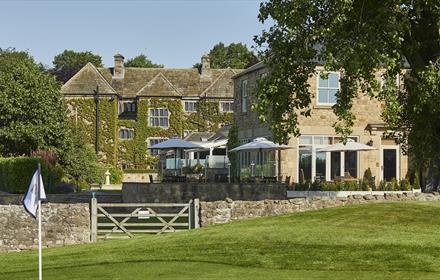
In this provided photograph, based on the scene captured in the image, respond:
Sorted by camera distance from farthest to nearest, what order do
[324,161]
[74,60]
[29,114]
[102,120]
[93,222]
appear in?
[74,60], [102,120], [29,114], [324,161], [93,222]

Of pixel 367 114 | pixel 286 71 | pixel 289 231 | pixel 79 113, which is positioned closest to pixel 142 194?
pixel 367 114

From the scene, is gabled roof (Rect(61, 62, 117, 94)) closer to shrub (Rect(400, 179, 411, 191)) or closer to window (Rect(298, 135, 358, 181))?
window (Rect(298, 135, 358, 181))

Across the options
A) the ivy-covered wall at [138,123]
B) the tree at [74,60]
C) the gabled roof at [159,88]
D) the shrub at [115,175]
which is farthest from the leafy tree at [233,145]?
the tree at [74,60]

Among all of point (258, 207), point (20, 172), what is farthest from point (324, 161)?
point (20, 172)

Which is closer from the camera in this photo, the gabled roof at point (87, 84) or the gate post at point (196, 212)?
the gate post at point (196, 212)

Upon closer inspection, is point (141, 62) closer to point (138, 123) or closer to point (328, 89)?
point (138, 123)

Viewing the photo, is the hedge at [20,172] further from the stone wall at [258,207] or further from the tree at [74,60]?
the tree at [74,60]

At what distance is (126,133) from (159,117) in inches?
134

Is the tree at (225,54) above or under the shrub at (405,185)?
above

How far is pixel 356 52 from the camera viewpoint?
26.3 metres

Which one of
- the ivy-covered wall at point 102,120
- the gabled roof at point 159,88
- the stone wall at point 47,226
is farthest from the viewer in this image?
the gabled roof at point 159,88

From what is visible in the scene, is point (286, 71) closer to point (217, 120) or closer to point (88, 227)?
point (88, 227)

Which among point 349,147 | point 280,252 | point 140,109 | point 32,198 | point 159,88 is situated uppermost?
point 159,88

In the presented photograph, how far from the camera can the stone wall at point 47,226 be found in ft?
94.1
